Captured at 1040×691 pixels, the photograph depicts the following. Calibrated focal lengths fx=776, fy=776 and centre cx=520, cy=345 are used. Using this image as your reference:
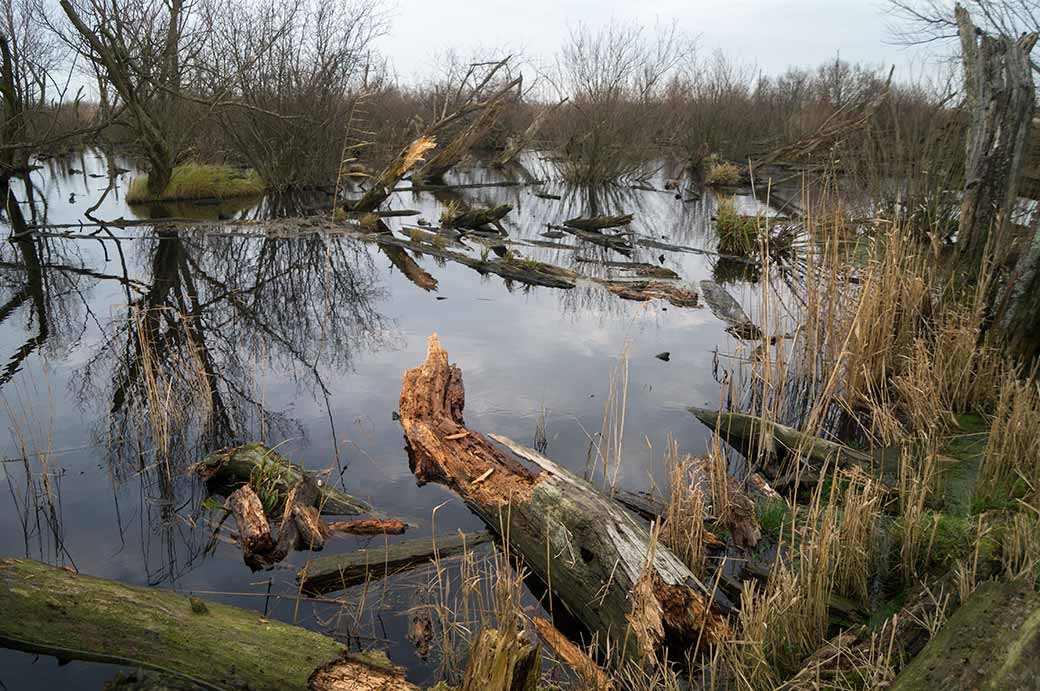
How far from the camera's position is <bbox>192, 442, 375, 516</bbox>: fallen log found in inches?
165

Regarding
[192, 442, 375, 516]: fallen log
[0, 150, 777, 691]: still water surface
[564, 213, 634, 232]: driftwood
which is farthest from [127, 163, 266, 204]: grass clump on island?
[192, 442, 375, 516]: fallen log

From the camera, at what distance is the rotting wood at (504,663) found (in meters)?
2.09

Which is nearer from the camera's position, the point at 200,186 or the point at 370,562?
the point at 370,562

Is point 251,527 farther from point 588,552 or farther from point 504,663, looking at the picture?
point 504,663

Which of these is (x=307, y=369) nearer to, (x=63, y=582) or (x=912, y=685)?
(x=63, y=582)

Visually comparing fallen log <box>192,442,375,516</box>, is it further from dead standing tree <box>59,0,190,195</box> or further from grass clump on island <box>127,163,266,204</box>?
grass clump on island <box>127,163,266,204</box>

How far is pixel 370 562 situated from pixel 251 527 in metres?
0.64

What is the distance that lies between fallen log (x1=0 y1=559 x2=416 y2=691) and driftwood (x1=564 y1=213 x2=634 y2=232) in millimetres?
10858

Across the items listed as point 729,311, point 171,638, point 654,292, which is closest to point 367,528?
point 171,638

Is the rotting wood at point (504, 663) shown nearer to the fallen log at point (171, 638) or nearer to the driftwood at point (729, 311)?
the fallen log at point (171, 638)

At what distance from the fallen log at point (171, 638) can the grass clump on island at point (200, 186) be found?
48.8 ft

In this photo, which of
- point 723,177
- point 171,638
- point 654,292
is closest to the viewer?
point 171,638

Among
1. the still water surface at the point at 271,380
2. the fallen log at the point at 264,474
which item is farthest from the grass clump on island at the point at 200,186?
the fallen log at the point at 264,474

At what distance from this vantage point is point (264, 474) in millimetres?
4223
